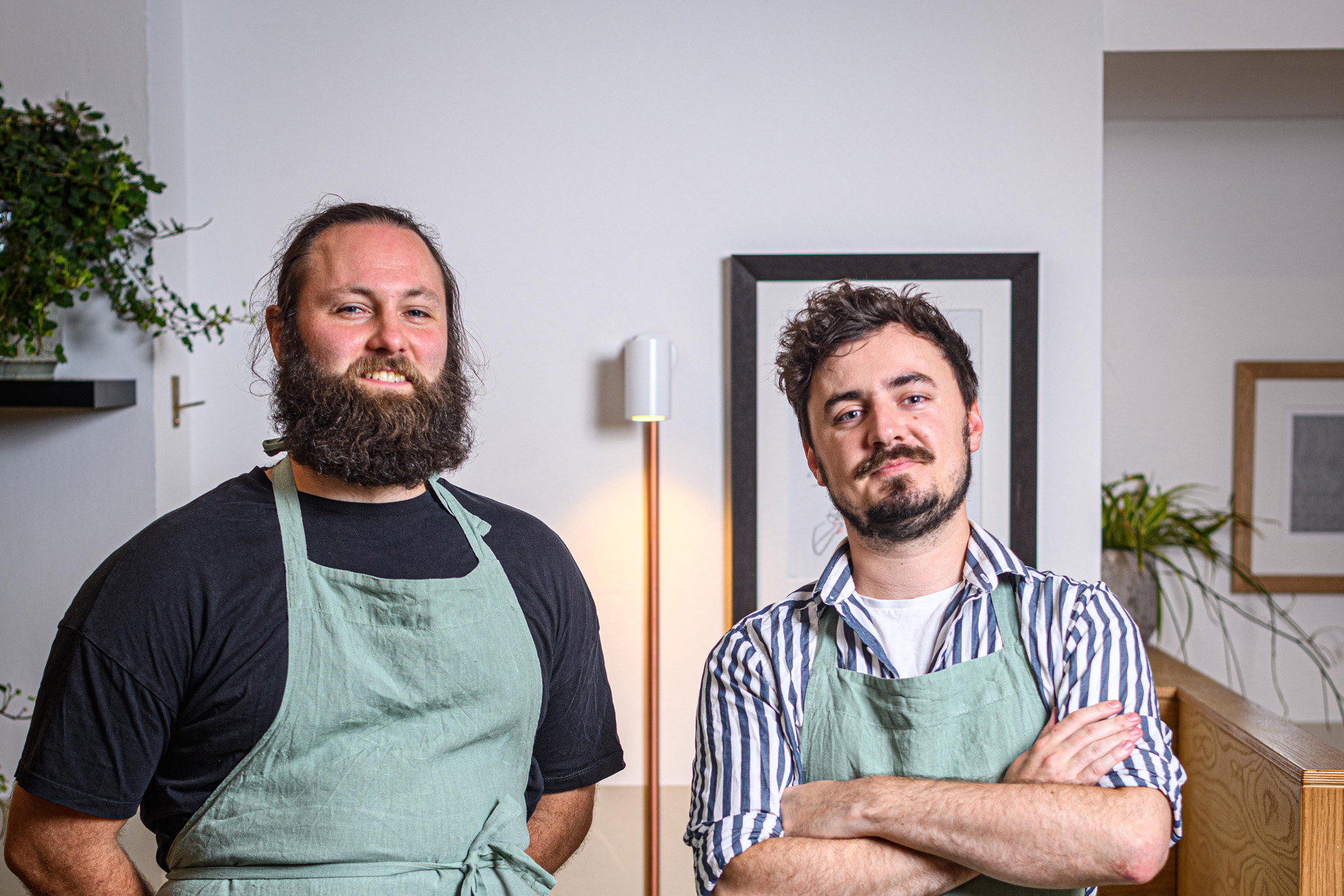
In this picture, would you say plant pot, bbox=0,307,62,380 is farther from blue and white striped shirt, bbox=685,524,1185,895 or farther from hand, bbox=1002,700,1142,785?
hand, bbox=1002,700,1142,785

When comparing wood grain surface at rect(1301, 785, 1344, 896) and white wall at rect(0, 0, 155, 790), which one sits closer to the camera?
wood grain surface at rect(1301, 785, 1344, 896)

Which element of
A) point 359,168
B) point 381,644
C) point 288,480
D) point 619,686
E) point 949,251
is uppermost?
point 359,168

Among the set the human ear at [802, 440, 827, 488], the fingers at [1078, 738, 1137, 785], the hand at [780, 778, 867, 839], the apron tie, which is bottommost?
the apron tie

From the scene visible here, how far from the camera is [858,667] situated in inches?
53.7

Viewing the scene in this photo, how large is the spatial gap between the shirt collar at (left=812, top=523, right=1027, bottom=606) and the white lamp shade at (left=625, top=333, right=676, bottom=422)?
98cm

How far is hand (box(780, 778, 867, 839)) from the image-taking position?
49.4 inches

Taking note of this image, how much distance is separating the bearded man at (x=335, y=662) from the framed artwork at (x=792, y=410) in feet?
3.34

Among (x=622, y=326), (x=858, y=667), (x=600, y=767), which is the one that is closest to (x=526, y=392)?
(x=622, y=326)

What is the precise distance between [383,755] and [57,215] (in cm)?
144

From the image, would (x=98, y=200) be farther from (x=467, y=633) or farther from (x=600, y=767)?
(x=600, y=767)

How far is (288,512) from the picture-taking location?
1.38 meters

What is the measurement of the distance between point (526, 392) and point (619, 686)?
2.51 feet

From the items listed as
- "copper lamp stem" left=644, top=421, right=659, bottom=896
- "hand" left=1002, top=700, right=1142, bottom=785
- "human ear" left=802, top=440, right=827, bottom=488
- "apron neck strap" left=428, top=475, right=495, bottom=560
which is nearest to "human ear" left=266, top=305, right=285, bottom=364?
"apron neck strap" left=428, top=475, right=495, bottom=560

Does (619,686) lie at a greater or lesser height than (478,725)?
lesser
